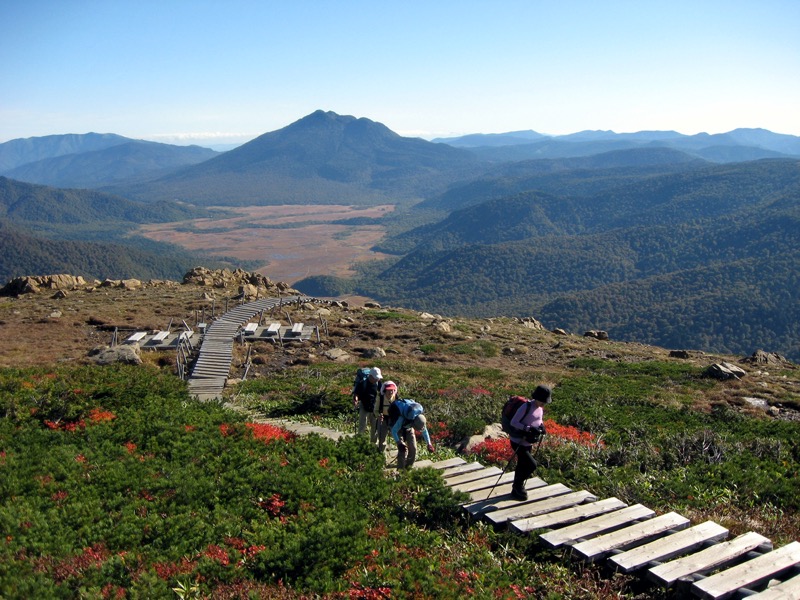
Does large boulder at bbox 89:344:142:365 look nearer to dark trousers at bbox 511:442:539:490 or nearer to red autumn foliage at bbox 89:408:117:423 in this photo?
red autumn foliage at bbox 89:408:117:423

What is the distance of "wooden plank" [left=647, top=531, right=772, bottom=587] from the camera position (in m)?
6.44

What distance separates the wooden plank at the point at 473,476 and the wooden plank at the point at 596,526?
6.73ft

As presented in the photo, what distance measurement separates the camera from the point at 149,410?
40.4 feet

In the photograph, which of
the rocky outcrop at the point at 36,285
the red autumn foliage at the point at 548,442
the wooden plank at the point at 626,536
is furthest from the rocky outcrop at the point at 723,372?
the rocky outcrop at the point at 36,285

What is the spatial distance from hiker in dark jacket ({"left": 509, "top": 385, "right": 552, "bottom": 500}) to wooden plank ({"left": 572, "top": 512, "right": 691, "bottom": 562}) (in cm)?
139

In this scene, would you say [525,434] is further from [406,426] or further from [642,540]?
[406,426]

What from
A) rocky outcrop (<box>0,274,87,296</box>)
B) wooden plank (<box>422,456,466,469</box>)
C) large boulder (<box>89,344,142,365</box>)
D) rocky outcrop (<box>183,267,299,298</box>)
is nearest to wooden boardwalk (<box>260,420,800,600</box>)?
wooden plank (<box>422,456,466,469</box>)

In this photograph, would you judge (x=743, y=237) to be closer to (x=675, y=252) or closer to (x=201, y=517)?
(x=675, y=252)

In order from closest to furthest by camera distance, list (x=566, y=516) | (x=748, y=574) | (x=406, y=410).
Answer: (x=748, y=574)
(x=566, y=516)
(x=406, y=410)

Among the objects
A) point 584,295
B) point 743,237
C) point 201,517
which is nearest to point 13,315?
point 201,517

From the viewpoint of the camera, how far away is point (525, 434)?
858 cm

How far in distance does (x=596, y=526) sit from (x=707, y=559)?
1.35m

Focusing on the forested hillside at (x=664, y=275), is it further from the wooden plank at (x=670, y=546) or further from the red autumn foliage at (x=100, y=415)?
the red autumn foliage at (x=100, y=415)

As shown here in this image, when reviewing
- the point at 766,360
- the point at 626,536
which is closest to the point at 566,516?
the point at 626,536
